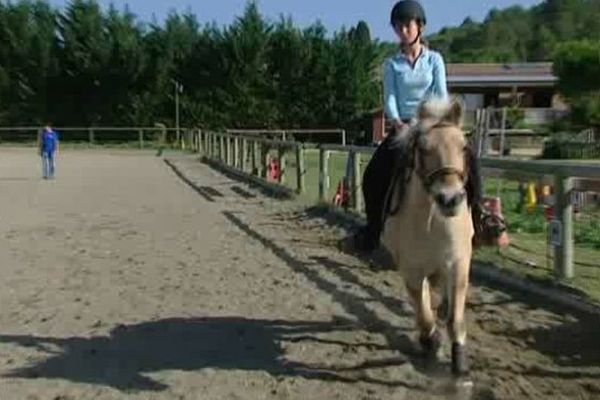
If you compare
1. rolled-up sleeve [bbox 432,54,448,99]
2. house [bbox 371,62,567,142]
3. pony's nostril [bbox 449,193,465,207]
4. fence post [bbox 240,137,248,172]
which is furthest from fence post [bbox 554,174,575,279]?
house [bbox 371,62,567,142]

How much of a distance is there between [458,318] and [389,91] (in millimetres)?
1741

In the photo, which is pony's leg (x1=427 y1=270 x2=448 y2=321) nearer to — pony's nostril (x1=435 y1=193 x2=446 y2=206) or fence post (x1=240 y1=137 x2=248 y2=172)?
pony's nostril (x1=435 y1=193 x2=446 y2=206)

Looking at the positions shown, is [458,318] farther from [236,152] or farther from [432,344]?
A: [236,152]

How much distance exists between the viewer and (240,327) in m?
7.95

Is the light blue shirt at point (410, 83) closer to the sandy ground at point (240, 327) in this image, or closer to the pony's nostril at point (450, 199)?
the pony's nostril at point (450, 199)

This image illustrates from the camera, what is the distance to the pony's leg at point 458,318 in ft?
20.4

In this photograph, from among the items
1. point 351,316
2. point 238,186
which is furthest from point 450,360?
point 238,186

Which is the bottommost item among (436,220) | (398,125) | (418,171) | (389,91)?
(436,220)

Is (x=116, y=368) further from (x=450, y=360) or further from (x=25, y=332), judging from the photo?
(x=450, y=360)

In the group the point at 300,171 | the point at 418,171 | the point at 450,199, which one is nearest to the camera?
the point at 450,199

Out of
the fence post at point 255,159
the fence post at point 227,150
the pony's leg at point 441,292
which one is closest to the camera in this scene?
the pony's leg at point 441,292

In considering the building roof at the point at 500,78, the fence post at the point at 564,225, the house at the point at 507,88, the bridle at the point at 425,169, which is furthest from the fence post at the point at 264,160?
the house at the point at 507,88

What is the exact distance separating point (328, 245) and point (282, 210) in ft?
16.8

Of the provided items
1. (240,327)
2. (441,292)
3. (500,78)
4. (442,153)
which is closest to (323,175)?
(240,327)
